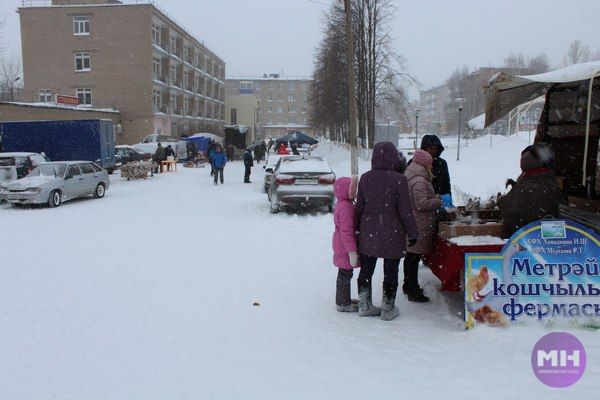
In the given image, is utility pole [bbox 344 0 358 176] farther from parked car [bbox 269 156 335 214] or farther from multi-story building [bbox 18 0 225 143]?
multi-story building [bbox 18 0 225 143]

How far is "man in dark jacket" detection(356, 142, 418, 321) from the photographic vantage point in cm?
497

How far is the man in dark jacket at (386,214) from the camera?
4973 mm

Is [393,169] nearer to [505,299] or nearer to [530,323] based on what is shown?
[505,299]

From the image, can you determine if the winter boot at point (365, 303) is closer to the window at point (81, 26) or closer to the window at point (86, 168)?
the window at point (86, 168)

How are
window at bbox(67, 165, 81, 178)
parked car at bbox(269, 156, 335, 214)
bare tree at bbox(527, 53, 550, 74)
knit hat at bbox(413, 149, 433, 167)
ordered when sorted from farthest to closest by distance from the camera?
bare tree at bbox(527, 53, 550, 74)
window at bbox(67, 165, 81, 178)
parked car at bbox(269, 156, 335, 214)
knit hat at bbox(413, 149, 433, 167)

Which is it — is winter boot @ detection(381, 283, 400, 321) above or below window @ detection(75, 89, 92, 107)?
below

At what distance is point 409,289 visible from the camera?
19.1ft

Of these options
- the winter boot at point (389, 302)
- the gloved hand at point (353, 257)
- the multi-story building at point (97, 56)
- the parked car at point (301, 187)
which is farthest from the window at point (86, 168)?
the multi-story building at point (97, 56)

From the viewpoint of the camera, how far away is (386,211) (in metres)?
4.99

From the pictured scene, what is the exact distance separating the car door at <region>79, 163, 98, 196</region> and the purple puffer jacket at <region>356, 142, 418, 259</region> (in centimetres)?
1333

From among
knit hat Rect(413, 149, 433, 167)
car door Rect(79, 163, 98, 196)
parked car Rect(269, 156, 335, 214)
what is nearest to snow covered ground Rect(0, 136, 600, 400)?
knit hat Rect(413, 149, 433, 167)

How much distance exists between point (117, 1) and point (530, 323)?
52.2m

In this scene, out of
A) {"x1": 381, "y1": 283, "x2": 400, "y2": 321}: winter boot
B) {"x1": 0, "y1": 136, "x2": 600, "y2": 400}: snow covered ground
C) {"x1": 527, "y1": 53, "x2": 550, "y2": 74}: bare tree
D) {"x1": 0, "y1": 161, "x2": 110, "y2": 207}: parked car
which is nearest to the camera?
{"x1": 0, "y1": 136, "x2": 600, "y2": 400}: snow covered ground

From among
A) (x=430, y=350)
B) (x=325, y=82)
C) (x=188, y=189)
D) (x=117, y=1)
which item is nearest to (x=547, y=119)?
(x=430, y=350)
